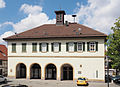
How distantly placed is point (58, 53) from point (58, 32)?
4.32 metres

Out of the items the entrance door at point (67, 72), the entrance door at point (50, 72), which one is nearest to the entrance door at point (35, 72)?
the entrance door at point (50, 72)

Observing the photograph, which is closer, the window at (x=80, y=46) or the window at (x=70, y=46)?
the window at (x=80, y=46)

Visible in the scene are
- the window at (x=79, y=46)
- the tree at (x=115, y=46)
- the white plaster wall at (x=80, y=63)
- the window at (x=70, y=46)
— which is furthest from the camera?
the window at (x=70, y=46)

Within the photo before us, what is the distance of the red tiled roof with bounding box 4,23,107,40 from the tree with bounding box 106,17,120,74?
136 inches

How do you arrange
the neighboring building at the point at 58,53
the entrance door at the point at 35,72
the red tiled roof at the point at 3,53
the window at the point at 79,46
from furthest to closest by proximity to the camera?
the red tiled roof at the point at 3,53 < the entrance door at the point at 35,72 < the window at the point at 79,46 < the neighboring building at the point at 58,53

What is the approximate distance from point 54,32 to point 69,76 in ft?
29.6

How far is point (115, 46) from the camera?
25344mm

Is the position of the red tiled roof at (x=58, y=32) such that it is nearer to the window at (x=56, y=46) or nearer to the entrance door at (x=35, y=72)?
the window at (x=56, y=46)

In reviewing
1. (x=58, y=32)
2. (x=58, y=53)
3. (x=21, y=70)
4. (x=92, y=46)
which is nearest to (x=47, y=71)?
(x=58, y=53)

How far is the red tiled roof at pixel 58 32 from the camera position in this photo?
103 feet

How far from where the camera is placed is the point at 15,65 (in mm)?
33531

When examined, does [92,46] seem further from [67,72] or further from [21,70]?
[21,70]

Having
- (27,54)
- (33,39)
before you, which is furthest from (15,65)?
(33,39)

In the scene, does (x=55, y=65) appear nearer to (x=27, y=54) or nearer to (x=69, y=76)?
(x=69, y=76)
